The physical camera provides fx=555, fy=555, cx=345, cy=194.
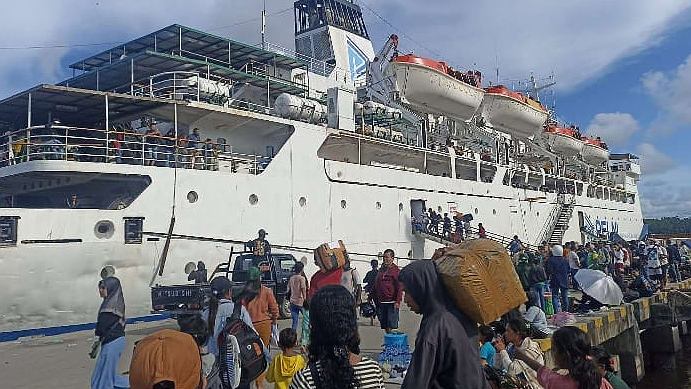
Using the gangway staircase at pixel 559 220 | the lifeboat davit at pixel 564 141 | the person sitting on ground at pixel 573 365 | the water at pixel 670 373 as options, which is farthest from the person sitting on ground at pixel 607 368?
the lifeboat davit at pixel 564 141

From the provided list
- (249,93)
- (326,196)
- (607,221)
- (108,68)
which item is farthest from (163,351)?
(607,221)

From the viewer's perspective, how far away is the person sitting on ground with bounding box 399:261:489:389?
2.68 meters

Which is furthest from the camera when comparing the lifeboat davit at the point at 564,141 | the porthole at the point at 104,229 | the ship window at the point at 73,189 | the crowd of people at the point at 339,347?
the lifeboat davit at the point at 564,141

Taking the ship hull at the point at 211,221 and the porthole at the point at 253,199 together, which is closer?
the ship hull at the point at 211,221

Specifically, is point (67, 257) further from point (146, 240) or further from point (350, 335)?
point (350, 335)

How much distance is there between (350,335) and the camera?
2557 millimetres

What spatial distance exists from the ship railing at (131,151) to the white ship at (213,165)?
7cm

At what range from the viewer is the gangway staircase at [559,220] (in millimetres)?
29250

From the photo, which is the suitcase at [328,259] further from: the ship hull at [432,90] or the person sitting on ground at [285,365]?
the ship hull at [432,90]

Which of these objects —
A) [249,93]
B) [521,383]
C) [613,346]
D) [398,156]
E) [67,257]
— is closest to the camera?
[521,383]

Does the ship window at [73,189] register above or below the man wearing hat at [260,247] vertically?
above

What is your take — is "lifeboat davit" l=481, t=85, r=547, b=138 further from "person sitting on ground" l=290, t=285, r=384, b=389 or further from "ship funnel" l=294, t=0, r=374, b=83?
"person sitting on ground" l=290, t=285, r=384, b=389

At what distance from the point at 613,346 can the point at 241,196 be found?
937cm

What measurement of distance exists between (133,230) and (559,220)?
24.1 metres
